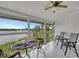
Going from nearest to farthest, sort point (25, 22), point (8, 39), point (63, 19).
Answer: point (8, 39) → point (25, 22) → point (63, 19)

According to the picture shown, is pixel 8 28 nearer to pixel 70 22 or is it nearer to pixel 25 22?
pixel 25 22

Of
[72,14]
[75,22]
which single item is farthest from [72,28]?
[72,14]

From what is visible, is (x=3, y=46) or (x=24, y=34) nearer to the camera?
(x=3, y=46)

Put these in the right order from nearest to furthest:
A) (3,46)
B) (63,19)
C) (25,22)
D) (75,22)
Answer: (3,46) → (25,22) → (75,22) → (63,19)

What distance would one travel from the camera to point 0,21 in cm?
320

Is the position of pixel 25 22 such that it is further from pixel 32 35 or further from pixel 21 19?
pixel 32 35

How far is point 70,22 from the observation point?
7461 millimetres

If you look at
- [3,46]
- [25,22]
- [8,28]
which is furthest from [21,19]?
[3,46]

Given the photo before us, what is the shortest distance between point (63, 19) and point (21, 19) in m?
4.31

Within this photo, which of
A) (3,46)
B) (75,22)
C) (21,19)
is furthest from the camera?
(75,22)

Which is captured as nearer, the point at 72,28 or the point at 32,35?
the point at 32,35

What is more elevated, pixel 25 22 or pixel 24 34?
pixel 25 22

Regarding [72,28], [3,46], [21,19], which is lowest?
[3,46]

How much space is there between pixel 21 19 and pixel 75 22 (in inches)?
163
